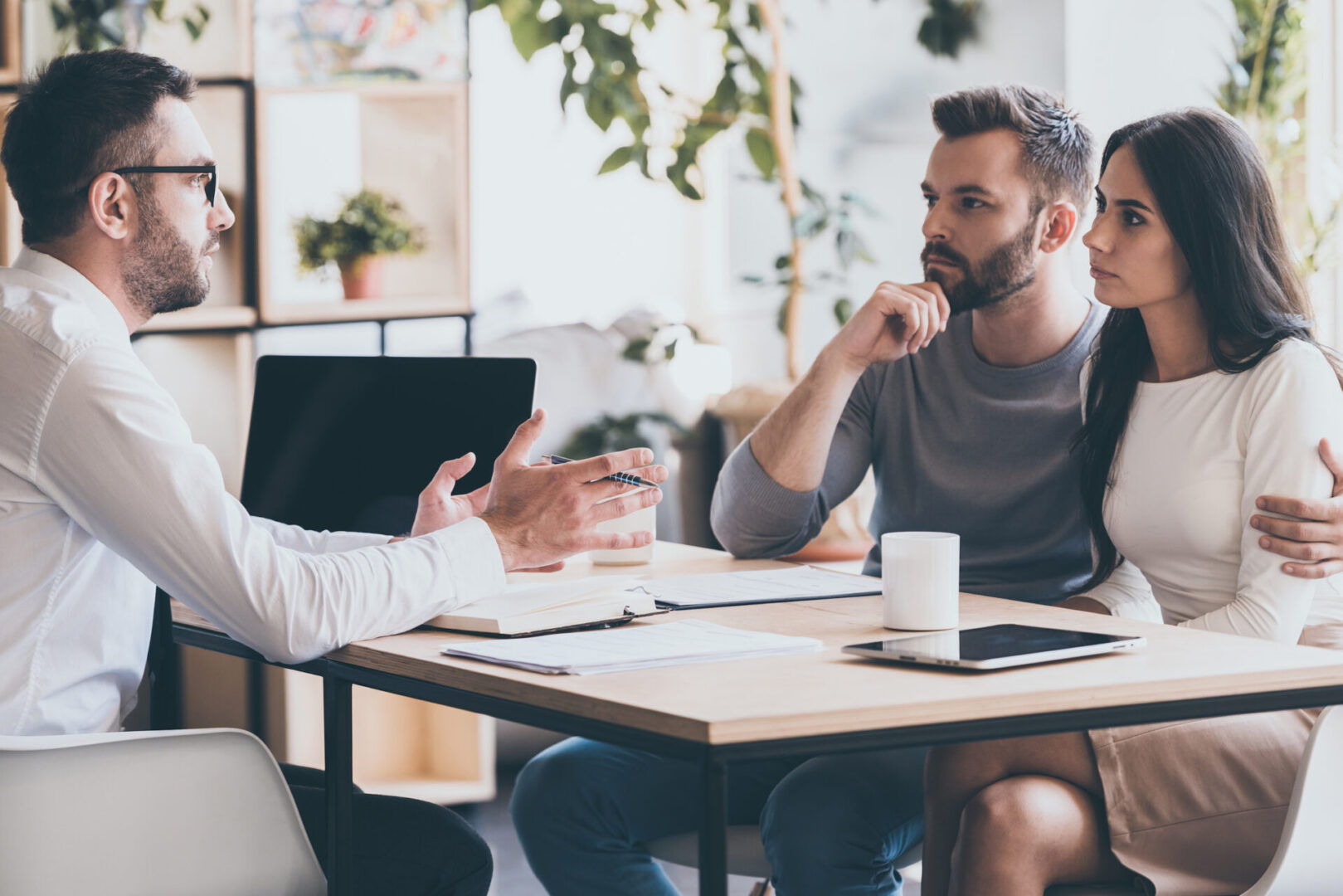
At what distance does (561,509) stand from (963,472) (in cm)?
75

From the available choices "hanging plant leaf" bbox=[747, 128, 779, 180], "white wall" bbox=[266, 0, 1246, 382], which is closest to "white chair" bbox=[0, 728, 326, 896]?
"white wall" bbox=[266, 0, 1246, 382]

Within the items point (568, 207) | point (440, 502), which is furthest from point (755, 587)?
point (568, 207)

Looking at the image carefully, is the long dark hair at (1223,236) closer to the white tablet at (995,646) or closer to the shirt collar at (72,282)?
the white tablet at (995,646)

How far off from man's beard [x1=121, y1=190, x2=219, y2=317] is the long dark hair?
3.66 feet

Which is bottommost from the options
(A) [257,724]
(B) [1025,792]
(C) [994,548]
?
(A) [257,724]

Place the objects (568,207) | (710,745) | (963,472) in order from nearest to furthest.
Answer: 1. (710,745)
2. (963,472)
3. (568,207)

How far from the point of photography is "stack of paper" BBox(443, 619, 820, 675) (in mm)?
1225

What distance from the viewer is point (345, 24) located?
3.32 metres

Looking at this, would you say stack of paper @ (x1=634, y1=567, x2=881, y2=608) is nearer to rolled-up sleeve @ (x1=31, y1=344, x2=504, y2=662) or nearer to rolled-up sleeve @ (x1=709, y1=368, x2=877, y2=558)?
rolled-up sleeve @ (x1=709, y1=368, x2=877, y2=558)

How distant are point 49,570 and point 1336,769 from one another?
1.22 meters

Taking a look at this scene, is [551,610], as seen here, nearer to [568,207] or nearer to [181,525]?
[181,525]

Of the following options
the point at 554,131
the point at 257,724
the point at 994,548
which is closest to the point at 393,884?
the point at 994,548

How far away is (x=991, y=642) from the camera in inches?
50.8

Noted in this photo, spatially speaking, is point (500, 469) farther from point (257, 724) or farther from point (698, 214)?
point (698, 214)
